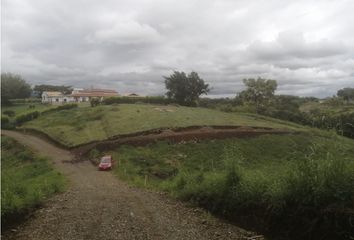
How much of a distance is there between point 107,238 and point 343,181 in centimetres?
557

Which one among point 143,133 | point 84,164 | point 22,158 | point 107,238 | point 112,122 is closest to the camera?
point 107,238

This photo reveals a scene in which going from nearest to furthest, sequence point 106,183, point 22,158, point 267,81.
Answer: point 106,183 < point 22,158 < point 267,81

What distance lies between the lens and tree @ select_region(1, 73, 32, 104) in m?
69.4

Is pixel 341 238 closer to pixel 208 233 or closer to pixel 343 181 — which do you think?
pixel 343 181

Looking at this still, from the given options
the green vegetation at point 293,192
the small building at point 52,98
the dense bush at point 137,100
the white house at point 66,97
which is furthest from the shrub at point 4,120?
the green vegetation at point 293,192

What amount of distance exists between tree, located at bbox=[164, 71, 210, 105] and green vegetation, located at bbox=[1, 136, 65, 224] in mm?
35041

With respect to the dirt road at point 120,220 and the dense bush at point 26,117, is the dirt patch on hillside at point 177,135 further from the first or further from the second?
the dense bush at point 26,117

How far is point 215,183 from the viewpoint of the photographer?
12.3 m

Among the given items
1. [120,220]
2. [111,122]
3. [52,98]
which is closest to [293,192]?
[120,220]

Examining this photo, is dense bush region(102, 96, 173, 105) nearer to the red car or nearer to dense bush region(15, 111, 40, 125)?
dense bush region(15, 111, 40, 125)

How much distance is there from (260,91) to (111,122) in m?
39.1

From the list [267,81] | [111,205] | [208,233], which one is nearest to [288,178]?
[208,233]

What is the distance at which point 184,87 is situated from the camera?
75.8 metres

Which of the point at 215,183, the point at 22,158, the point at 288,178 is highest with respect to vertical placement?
the point at 288,178
